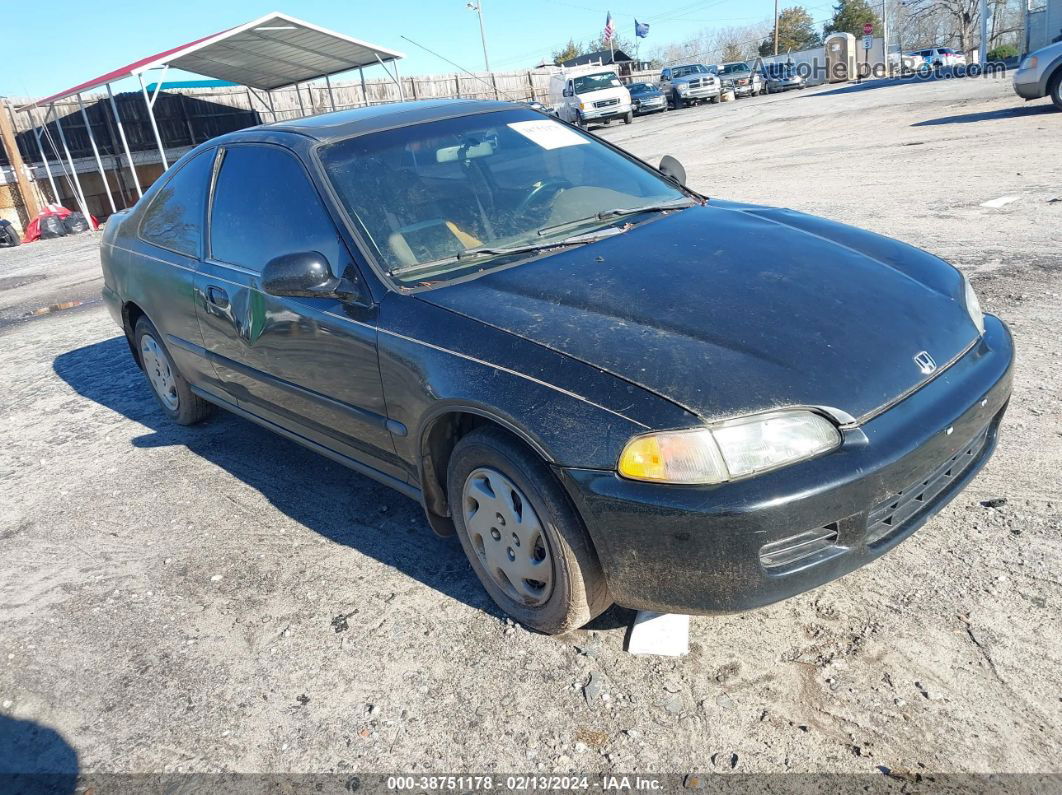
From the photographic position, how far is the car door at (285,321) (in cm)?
313

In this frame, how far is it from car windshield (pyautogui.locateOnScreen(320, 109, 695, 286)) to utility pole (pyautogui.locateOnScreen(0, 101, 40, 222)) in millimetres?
21139

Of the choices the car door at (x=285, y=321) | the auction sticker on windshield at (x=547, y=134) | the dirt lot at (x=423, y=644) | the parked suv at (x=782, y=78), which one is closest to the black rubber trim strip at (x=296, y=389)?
the car door at (x=285, y=321)

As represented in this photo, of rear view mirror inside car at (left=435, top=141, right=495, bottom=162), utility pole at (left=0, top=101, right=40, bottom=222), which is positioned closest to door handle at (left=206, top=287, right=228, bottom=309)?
rear view mirror inside car at (left=435, top=141, right=495, bottom=162)

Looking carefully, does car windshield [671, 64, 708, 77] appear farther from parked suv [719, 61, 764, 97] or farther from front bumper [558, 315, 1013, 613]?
front bumper [558, 315, 1013, 613]

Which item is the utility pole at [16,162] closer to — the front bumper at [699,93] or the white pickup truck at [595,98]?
the white pickup truck at [595,98]

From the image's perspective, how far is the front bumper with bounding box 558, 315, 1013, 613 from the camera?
2.16 metres

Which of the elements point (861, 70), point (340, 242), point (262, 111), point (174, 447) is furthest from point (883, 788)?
point (861, 70)

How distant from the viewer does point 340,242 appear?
317cm

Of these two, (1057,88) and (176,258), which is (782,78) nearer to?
(1057,88)

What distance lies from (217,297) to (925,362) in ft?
10.1

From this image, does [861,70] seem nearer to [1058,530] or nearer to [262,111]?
[262,111]

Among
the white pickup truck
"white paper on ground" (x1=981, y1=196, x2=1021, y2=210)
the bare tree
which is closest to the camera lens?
"white paper on ground" (x1=981, y1=196, x2=1021, y2=210)

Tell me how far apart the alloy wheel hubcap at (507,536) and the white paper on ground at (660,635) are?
13.3 inches

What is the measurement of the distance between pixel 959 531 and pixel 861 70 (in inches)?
1996
